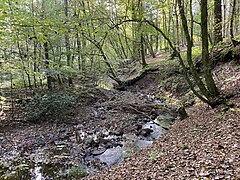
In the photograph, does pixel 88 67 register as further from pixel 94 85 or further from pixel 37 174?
pixel 37 174

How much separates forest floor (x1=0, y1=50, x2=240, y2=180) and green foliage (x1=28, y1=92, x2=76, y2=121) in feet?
1.43

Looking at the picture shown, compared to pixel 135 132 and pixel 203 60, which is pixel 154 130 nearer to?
pixel 135 132

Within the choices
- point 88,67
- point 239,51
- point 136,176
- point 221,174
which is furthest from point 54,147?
point 88,67

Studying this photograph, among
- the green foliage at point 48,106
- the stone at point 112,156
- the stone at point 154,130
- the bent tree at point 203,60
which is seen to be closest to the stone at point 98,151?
the stone at point 112,156

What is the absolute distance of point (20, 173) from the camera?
6.92 meters

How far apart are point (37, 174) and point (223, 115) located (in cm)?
613

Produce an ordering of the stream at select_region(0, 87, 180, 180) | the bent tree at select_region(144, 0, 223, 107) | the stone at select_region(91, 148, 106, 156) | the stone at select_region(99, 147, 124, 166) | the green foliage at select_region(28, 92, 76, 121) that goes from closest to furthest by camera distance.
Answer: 1. the stream at select_region(0, 87, 180, 180)
2. the stone at select_region(99, 147, 124, 166)
3. the bent tree at select_region(144, 0, 223, 107)
4. the stone at select_region(91, 148, 106, 156)
5. the green foliage at select_region(28, 92, 76, 121)

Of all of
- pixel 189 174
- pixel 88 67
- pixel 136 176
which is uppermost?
pixel 88 67

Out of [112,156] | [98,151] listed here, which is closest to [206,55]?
[112,156]

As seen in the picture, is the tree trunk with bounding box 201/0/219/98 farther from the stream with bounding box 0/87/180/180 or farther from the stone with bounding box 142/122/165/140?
the stone with bounding box 142/122/165/140

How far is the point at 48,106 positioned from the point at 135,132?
5440 millimetres

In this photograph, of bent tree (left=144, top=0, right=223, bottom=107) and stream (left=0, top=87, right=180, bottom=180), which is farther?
bent tree (left=144, top=0, right=223, bottom=107)

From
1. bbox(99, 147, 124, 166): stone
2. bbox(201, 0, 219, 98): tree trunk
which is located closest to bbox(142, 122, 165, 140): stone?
bbox(99, 147, 124, 166): stone

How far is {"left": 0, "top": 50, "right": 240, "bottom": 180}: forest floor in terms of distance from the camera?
4.51 metres
